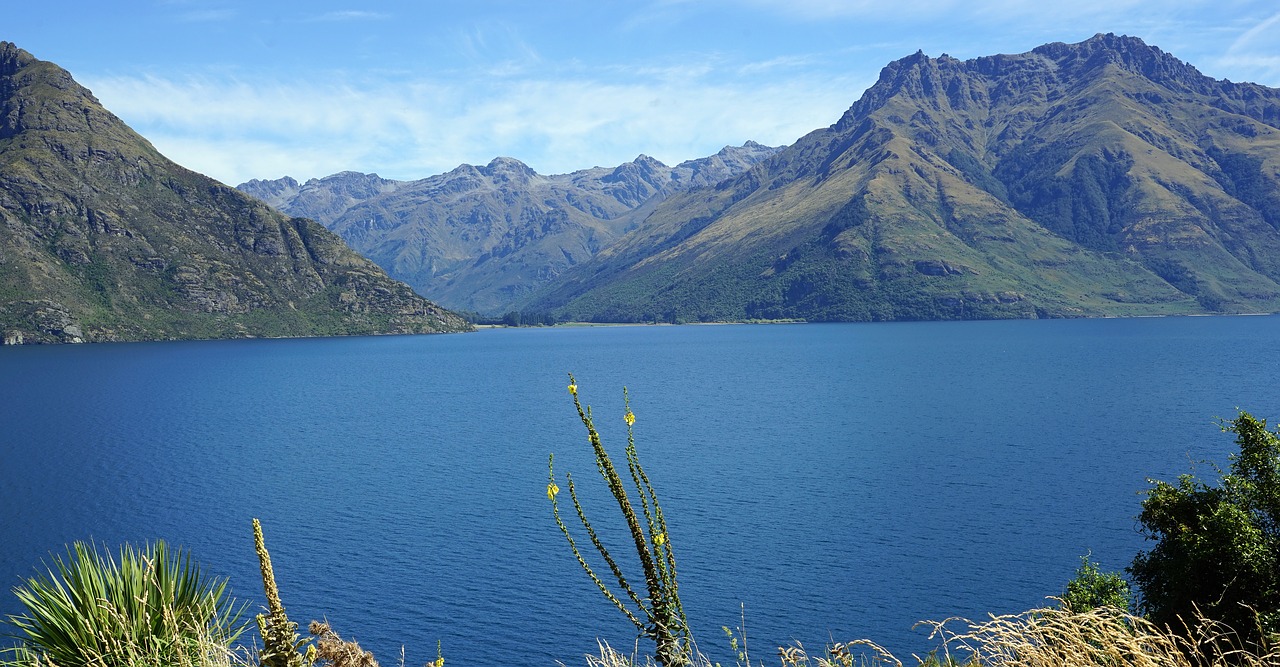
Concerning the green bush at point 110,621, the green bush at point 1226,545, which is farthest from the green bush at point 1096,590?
the green bush at point 110,621

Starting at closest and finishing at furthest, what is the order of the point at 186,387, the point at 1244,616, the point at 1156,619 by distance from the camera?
the point at 1244,616
the point at 1156,619
the point at 186,387

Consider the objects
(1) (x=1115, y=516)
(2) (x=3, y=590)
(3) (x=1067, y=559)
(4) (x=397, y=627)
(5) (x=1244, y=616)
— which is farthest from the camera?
(1) (x=1115, y=516)

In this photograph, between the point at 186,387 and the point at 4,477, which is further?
the point at 186,387

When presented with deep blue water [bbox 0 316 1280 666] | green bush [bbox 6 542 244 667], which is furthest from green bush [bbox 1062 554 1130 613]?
green bush [bbox 6 542 244 667]

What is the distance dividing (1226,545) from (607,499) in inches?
2268

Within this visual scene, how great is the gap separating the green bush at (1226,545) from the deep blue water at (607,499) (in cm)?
1615

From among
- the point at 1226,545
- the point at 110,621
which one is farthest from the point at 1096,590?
the point at 110,621

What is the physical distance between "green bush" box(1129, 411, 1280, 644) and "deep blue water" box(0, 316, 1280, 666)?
16.1 meters

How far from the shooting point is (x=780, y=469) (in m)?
91.0

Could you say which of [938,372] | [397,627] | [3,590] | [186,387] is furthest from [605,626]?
[186,387]

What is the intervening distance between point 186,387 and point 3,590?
141080 millimetres

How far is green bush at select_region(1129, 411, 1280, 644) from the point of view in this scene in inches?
1127

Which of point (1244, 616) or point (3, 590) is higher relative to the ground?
point (1244, 616)

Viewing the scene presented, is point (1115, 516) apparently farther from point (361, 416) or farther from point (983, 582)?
point (361, 416)
